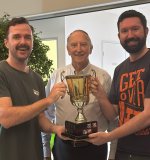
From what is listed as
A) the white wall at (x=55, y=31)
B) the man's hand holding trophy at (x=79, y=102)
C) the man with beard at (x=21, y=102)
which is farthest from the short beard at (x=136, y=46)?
the white wall at (x=55, y=31)

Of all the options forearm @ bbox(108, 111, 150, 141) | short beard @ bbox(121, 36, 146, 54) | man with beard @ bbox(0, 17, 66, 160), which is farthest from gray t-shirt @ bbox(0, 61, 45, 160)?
short beard @ bbox(121, 36, 146, 54)

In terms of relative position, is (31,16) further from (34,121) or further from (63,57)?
(34,121)

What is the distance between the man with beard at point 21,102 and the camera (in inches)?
68.3

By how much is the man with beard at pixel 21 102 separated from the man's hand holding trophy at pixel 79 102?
9 centimetres

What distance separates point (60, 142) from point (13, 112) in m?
0.56

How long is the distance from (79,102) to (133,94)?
0.34 m

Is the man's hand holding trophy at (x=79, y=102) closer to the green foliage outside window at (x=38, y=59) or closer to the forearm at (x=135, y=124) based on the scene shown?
the forearm at (x=135, y=124)

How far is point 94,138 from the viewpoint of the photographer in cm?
180

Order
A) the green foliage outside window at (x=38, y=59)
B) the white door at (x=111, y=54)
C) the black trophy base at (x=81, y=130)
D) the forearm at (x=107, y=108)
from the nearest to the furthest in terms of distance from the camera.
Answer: the black trophy base at (x=81, y=130) → the forearm at (x=107, y=108) → the green foliage outside window at (x=38, y=59) → the white door at (x=111, y=54)

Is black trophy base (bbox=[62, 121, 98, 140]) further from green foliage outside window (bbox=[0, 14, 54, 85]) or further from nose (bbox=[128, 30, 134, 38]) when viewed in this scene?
green foliage outside window (bbox=[0, 14, 54, 85])

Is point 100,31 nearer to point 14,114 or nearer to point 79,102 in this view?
point 79,102

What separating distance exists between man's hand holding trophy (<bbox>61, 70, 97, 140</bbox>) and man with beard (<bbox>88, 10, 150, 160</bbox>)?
6 cm

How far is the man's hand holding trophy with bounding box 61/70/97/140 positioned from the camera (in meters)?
1.80

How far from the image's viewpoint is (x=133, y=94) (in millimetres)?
1824
